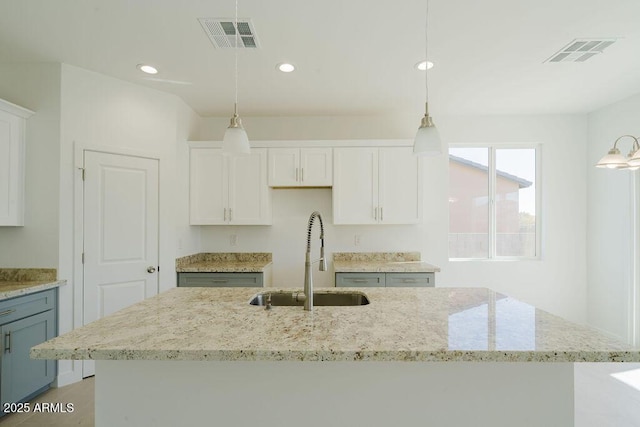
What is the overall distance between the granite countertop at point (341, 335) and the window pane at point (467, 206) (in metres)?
2.45

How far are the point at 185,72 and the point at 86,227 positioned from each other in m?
1.67

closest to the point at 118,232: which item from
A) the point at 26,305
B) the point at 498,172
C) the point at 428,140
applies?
the point at 26,305

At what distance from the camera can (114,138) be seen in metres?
2.89

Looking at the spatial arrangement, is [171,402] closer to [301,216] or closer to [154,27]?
[154,27]

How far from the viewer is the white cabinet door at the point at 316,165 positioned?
11.7 ft

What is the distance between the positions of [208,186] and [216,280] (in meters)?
1.11

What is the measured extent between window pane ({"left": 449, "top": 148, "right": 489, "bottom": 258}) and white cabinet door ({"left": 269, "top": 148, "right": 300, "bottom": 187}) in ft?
6.73

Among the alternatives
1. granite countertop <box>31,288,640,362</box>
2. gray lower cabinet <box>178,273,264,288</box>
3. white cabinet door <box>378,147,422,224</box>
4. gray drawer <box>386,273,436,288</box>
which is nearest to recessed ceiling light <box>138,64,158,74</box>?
gray lower cabinet <box>178,273,264,288</box>

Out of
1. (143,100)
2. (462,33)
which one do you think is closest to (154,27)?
(143,100)

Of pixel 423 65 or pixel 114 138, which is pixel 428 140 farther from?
pixel 114 138

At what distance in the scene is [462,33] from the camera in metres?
2.22

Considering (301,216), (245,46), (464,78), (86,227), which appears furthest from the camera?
(301,216)

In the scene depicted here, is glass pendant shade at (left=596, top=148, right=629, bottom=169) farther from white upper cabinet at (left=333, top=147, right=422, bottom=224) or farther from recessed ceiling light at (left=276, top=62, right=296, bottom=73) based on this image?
recessed ceiling light at (left=276, top=62, right=296, bottom=73)

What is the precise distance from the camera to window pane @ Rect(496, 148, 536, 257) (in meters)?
4.00
